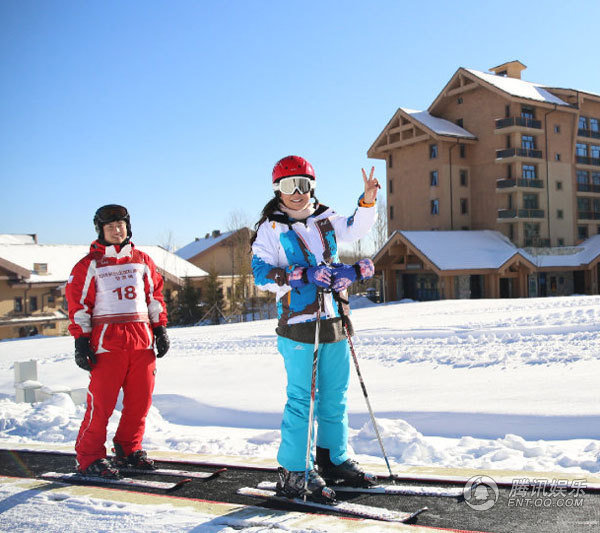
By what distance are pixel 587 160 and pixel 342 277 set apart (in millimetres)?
42309

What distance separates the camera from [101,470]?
4.11 meters

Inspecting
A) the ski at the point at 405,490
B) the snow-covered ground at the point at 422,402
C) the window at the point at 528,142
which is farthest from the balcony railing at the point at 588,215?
the ski at the point at 405,490

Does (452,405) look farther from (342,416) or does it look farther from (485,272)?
(485,272)

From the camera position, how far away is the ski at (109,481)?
3.74 metres

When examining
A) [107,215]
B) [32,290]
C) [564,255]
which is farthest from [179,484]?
[564,255]

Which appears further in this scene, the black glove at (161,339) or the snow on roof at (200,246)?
the snow on roof at (200,246)

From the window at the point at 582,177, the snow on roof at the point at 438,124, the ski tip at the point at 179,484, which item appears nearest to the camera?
the ski tip at the point at 179,484

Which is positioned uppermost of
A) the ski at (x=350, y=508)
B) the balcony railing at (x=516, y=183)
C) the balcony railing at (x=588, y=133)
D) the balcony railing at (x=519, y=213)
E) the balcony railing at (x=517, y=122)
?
the balcony railing at (x=588, y=133)

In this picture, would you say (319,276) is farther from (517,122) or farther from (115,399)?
(517,122)

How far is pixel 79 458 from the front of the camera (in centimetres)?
423

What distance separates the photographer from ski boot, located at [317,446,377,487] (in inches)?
139

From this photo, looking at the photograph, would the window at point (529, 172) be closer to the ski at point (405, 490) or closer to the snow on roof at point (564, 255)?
the snow on roof at point (564, 255)

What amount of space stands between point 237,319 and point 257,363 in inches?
1004

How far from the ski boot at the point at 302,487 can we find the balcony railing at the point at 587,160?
137 feet
